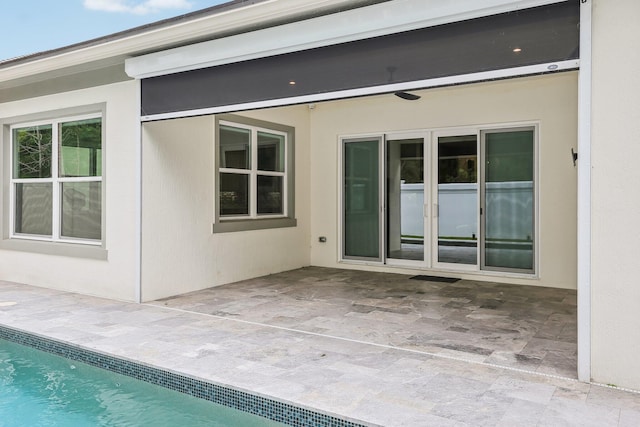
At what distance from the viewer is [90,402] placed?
3.65m

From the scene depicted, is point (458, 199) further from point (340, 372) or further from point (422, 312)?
point (340, 372)

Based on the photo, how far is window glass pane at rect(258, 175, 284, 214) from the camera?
8079mm

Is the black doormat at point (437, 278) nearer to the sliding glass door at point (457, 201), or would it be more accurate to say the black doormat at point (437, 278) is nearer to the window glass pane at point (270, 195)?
the sliding glass door at point (457, 201)

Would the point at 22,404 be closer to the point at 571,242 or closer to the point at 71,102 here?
the point at 71,102

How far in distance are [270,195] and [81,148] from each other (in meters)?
2.94

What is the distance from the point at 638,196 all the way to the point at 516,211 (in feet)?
13.3

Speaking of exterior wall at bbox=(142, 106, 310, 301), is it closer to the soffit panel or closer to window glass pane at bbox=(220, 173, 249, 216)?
window glass pane at bbox=(220, 173, 249, 216)

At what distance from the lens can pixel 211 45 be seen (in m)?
5.03

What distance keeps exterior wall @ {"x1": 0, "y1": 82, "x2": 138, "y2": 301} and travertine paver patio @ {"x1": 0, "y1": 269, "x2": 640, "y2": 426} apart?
0.86 meters

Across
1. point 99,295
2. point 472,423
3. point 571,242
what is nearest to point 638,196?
point 472,423

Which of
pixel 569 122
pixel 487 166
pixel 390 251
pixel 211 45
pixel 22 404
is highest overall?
pixel 211 45

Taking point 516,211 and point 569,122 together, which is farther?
point 516,211

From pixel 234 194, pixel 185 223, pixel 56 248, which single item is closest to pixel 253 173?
pixel 234 194

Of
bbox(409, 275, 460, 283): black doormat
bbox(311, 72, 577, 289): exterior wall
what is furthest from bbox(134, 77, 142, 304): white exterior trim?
bbox(409, 275, 460, 283): black doormat
